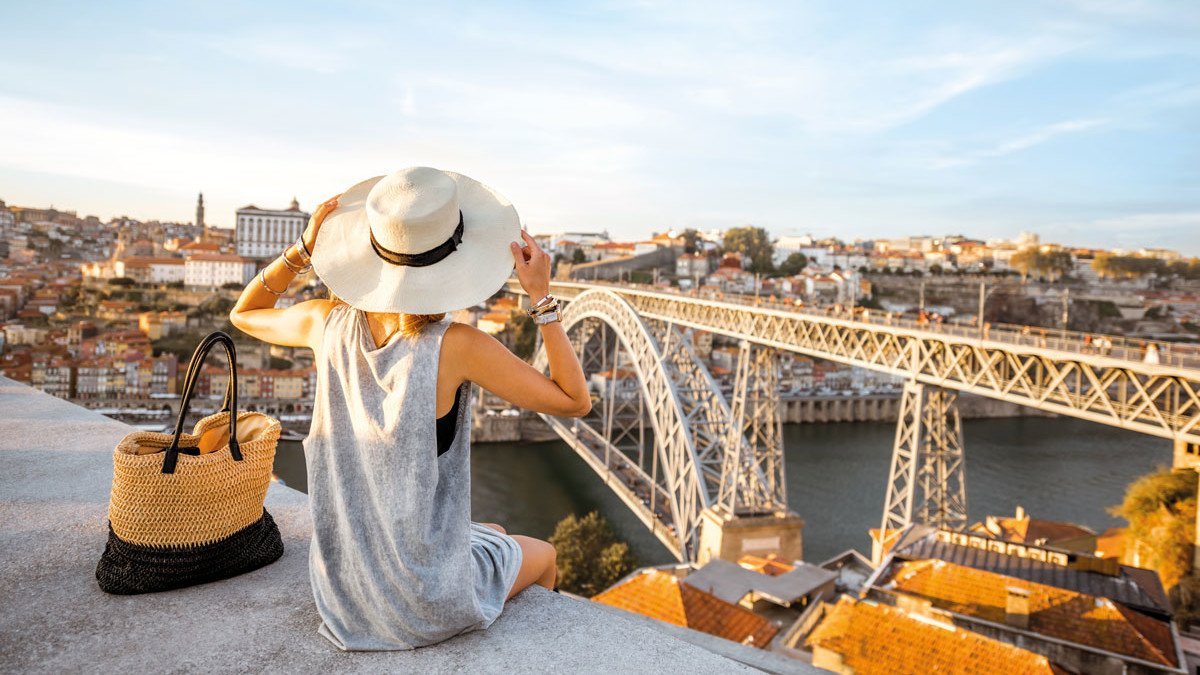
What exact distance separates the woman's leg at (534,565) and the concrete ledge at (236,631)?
0.08ft

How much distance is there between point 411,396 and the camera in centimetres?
123

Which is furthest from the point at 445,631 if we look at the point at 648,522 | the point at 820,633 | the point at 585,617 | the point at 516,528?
the point at 516,528

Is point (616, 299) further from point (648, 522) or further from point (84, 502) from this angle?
point (84, 502)

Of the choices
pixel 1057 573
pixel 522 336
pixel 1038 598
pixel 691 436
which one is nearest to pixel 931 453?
pixel 1057 573

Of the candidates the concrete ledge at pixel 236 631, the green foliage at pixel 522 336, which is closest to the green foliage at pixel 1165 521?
the concrete ledge at pixel 236 631

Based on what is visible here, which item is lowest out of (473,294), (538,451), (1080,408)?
(538,451)

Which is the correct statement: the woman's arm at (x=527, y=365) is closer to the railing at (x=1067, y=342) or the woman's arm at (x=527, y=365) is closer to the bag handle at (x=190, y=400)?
the bag handle at (x=190, y=400)

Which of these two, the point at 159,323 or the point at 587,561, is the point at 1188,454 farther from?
the point at 159,323

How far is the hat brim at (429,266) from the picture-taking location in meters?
1.24

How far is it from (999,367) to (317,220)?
9285mm

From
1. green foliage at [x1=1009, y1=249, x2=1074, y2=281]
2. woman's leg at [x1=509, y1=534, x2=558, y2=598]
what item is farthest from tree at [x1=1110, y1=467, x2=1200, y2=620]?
green foliage at [x1=1009, y1=249, x2=1074, y2=281]

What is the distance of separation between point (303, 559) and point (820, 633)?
626 centimetres

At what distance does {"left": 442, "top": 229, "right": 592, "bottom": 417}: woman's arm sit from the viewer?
1.25 meters

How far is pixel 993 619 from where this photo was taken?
7301 millimetres
